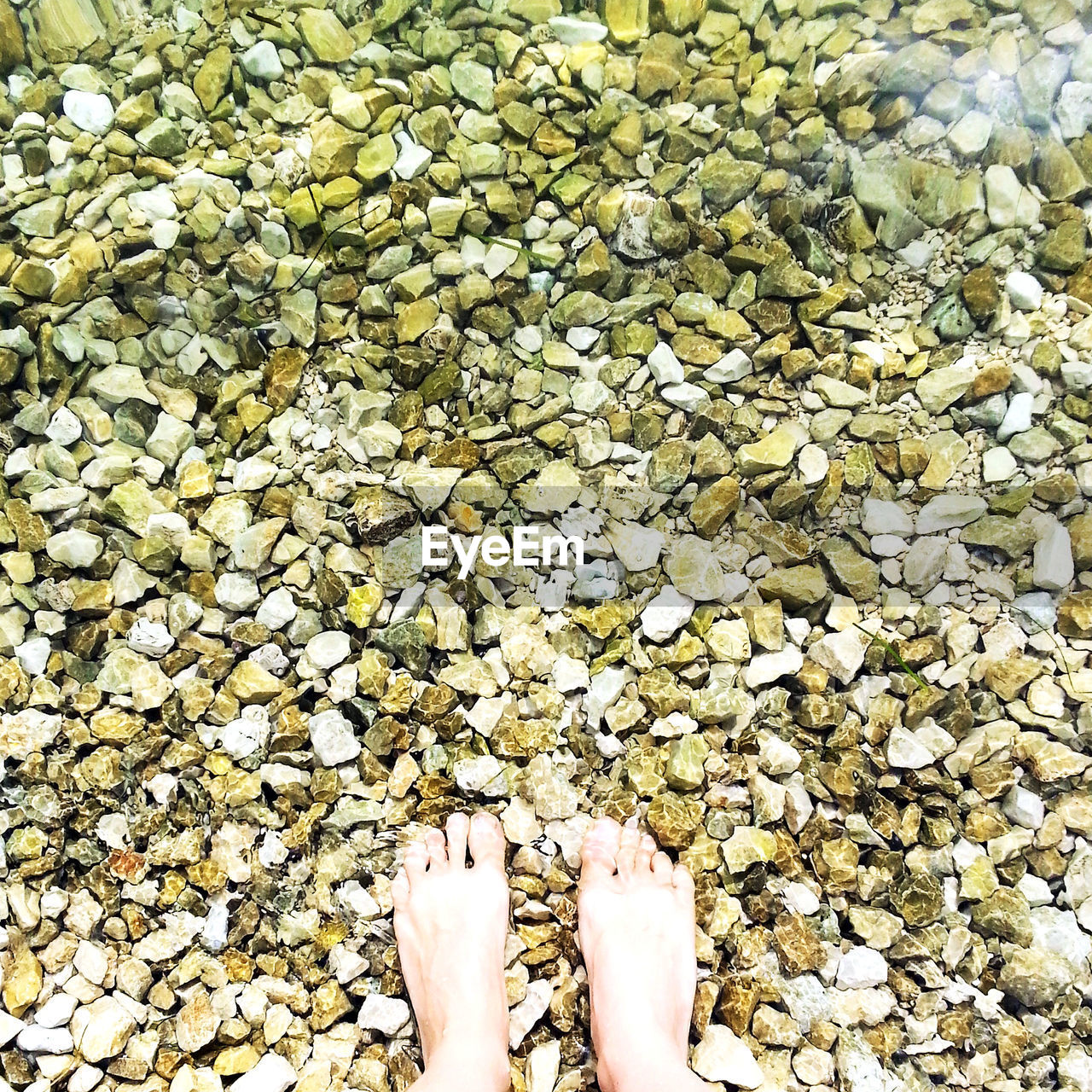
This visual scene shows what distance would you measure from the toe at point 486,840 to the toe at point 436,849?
6 cm

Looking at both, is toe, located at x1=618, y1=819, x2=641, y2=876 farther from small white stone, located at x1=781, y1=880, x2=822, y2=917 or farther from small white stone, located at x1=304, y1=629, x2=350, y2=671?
small white stone, located at x1=304, y1=629, x2=350, y2=671

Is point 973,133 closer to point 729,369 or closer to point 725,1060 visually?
point 729,369

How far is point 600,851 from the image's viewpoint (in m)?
1.63

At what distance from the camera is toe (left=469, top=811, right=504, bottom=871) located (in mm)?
1646

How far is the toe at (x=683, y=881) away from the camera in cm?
161

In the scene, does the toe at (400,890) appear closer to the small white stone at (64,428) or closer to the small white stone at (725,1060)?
the small white stone at (725,1060)

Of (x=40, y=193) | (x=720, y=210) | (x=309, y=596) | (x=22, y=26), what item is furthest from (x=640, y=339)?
(x=22, y=26)

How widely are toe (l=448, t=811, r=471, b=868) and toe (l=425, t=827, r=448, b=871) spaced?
0.01 meters

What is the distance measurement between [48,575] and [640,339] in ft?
4.31

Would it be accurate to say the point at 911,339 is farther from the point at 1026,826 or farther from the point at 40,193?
the point at 40,193

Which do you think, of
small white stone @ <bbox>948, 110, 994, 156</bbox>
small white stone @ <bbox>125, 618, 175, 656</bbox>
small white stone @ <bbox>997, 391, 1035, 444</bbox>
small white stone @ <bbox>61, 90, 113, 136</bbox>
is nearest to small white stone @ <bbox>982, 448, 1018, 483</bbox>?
small white stone @ <bbox>997, 391, 1035, 444</bbox>

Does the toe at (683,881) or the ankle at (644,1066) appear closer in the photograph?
the ankle at (644,1066)

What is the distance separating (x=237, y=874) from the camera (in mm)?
1582

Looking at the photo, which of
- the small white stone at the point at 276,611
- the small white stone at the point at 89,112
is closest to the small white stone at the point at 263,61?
the small white stone at the point at 89,112
